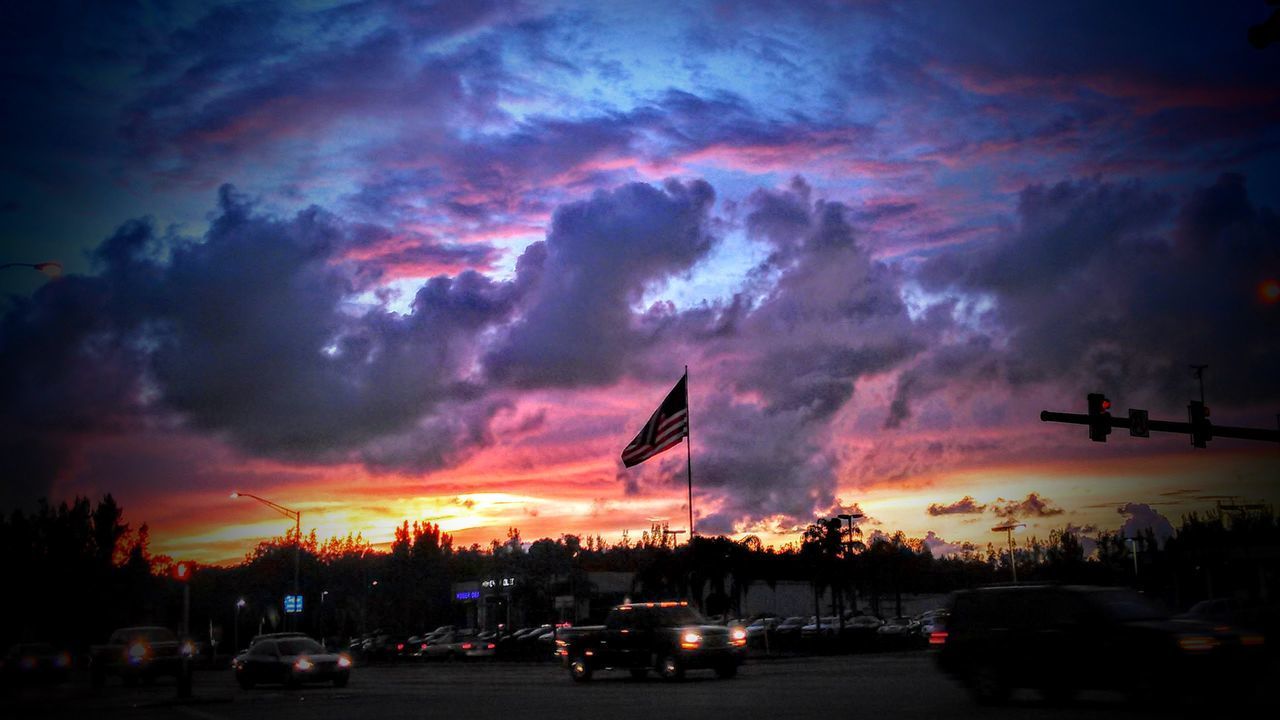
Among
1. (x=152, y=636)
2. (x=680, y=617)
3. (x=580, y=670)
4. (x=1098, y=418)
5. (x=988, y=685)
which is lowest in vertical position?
(x=580, y=670)

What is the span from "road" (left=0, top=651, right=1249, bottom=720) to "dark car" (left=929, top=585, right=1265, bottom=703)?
1.40ft

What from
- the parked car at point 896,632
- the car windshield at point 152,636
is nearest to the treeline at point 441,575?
the parked car at point 896,632

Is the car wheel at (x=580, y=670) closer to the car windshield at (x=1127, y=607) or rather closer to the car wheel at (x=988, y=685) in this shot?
→ the car wheel at (x=988, y=685)

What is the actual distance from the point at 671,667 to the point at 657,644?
2.38 feet

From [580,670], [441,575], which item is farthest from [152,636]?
[441,575]

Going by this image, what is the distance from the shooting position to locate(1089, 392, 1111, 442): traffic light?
1117 inches

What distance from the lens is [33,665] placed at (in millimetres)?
37469

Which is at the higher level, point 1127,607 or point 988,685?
point 1127,607

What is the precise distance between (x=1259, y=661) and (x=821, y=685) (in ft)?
34.5

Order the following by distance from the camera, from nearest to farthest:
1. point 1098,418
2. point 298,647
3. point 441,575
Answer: point 1098,418 < point 298,647 < point 441,575

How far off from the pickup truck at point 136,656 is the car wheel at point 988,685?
Result: 29771 mm

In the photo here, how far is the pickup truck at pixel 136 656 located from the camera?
38844 millimetres

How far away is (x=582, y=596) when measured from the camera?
338ft

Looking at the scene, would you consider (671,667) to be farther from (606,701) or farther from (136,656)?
(136,656)
